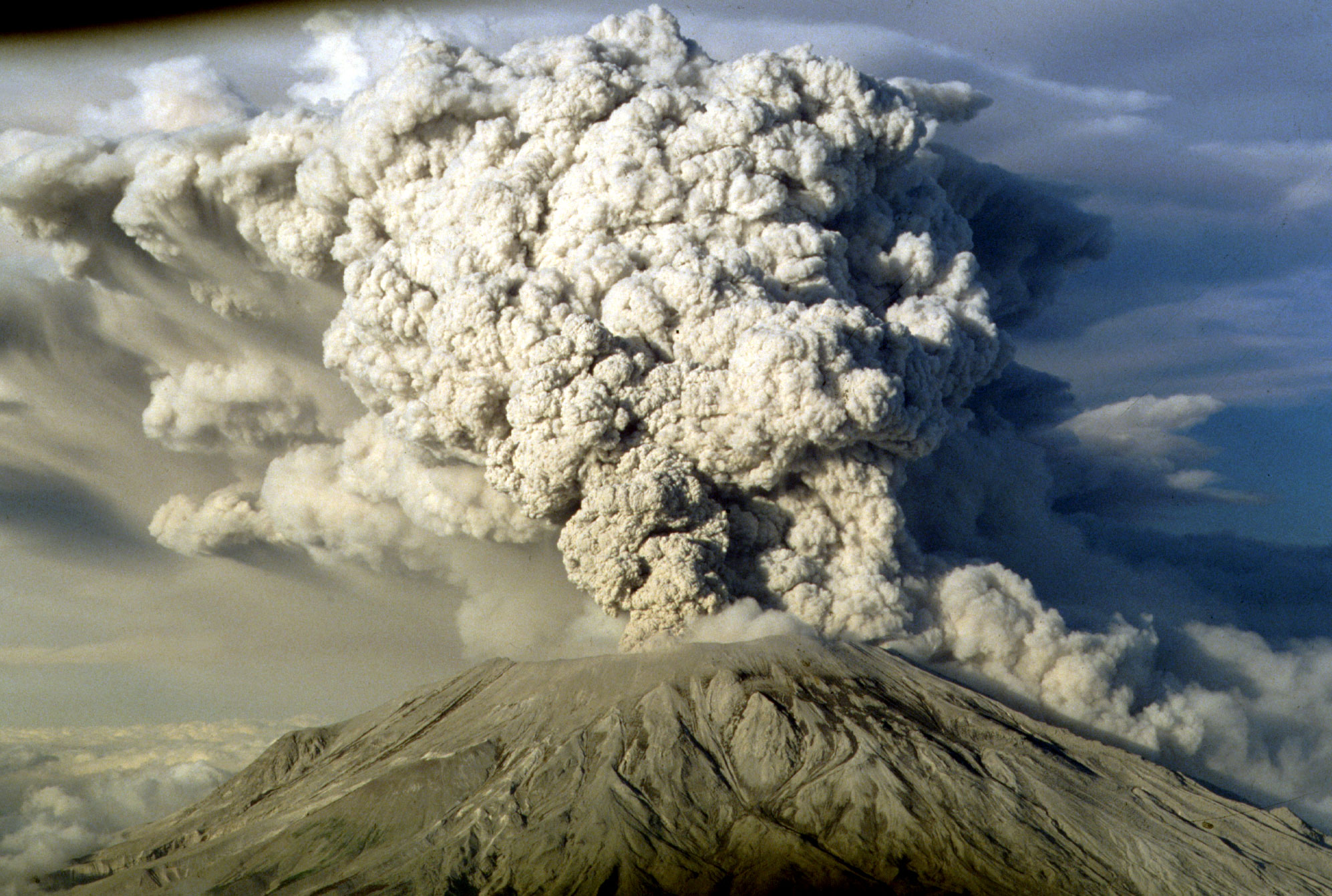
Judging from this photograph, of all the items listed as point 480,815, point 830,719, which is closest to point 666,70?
point 830,719

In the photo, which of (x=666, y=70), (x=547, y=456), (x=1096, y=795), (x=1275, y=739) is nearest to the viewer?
(x=1096, y=795)

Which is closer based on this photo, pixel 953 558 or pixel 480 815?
pixel 480 815

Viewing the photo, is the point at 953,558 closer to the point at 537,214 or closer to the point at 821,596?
the point at 821,596

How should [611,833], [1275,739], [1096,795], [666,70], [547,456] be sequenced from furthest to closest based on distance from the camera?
1. [1275,739]
2. [666,70]
3. [547,456]
4. [1096,795]
5. [611,833]

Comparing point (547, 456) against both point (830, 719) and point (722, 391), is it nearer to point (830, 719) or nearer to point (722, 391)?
point (722, 391)

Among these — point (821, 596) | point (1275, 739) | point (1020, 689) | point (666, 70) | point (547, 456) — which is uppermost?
point (666, 70)

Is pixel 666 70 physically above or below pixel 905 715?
above

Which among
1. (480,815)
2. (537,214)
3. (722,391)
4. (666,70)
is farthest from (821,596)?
(666,70)
